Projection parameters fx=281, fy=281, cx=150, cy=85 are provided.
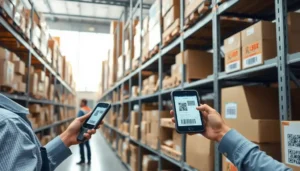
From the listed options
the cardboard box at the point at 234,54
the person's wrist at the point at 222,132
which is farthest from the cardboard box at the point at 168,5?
the person's wrist at the point at 222,132

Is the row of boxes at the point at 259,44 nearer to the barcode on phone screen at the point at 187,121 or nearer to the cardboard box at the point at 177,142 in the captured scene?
the barcode on phone screen at the point at 187,121

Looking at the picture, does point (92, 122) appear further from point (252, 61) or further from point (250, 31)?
point (250, 31)

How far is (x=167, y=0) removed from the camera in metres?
3.66

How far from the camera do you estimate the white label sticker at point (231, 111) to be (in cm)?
212

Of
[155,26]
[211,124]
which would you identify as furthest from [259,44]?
[155,26]

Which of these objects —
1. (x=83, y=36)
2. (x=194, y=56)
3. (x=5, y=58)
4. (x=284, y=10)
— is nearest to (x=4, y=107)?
(x=284, y=10)

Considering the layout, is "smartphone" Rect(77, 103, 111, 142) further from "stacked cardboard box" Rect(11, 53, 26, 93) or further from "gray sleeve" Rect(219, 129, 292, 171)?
"stacked cardboard box" Rect(11, 53, 26, 93)

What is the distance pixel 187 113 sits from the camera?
1614 millimetres

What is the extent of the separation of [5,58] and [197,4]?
251 centimetres

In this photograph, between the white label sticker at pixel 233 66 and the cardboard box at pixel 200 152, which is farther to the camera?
the cardboard box at pixel 200 152

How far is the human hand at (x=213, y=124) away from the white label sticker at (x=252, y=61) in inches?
26.7

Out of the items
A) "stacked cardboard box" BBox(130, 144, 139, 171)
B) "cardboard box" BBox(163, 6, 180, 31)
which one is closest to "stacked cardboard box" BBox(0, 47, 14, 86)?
"cardboard box" BBox(163, 6, 180, 31)

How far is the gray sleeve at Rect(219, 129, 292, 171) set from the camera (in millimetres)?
1113

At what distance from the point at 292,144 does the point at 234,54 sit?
35.3 inches
